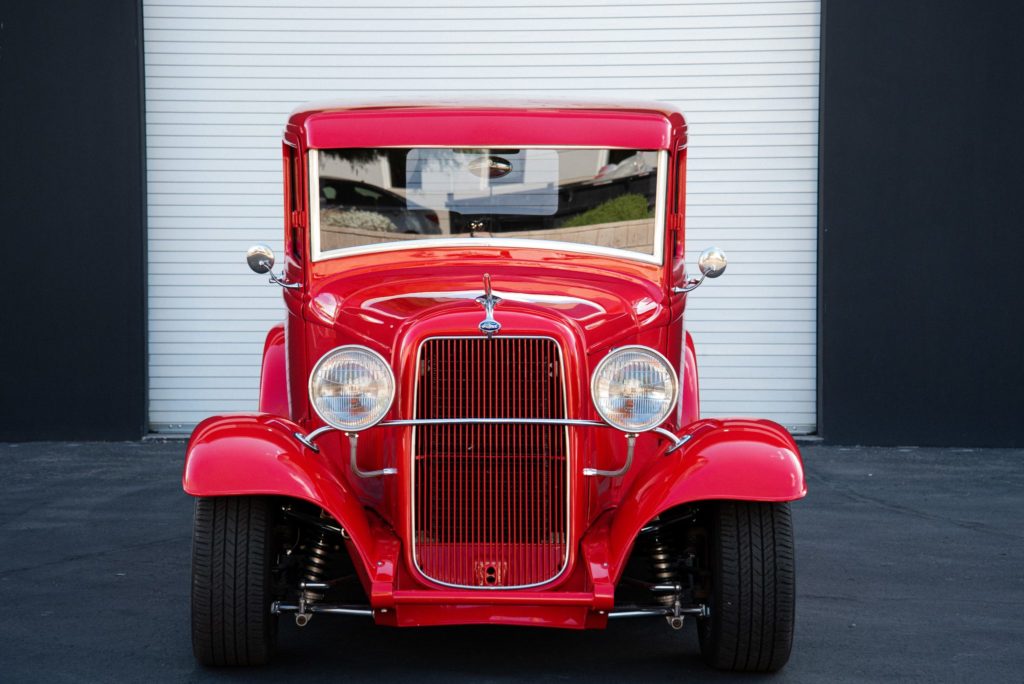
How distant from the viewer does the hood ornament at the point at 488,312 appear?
427 centimetres

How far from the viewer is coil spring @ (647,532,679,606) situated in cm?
455

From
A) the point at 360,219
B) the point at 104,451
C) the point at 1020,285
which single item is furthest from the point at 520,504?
the point at 1020,285

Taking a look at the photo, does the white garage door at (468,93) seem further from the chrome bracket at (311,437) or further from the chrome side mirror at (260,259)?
the chrome bracket at (311,437)

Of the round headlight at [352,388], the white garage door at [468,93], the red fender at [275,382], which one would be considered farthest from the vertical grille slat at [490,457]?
the white garage door at [468,93]

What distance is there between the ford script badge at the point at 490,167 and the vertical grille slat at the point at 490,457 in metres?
1.05

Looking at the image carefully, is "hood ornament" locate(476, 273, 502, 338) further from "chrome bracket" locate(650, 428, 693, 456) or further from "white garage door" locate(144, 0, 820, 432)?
"white garage door" locate(144, 0, 820, 432)

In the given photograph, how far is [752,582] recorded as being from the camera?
168 inches

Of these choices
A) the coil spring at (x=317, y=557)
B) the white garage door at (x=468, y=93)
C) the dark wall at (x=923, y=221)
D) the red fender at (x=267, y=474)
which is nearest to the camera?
the red fender at (x=267, y=474)

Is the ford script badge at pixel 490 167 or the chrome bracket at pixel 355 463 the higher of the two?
the ford script badge at pixel 490 167

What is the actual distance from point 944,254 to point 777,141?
145 centimetres

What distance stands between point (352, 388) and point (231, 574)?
0.72 meters

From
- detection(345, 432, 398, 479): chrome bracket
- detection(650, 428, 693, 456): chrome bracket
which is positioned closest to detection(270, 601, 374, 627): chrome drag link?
detection(345, 432, 398, 479): chrome bracket

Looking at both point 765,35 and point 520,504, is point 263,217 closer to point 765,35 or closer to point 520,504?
point 765,35

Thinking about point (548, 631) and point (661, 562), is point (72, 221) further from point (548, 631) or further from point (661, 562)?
point (661, 562)
